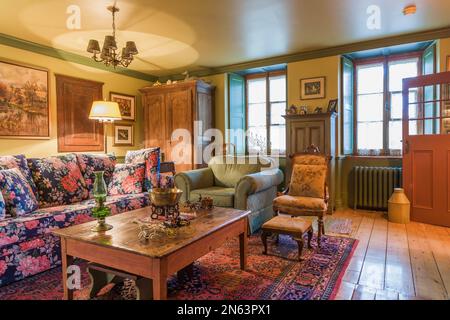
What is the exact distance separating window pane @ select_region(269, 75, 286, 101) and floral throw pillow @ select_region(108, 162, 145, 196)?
2.84 metres

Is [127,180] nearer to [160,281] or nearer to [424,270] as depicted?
Result: [160,281]

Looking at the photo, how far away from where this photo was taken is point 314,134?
4.30m

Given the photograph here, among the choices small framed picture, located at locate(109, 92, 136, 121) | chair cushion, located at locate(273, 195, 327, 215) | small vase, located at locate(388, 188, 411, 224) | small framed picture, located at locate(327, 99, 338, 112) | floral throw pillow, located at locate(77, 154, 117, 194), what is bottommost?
small vase, located at locate(388, 188, 411, 224)

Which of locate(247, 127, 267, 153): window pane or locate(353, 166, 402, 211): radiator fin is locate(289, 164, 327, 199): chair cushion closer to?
locate(353, 166, 402, 211): radiator fin

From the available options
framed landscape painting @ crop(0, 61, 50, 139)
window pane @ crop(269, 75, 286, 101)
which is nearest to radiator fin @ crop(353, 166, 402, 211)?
window pane @ crop(269, 75, 286, 101)

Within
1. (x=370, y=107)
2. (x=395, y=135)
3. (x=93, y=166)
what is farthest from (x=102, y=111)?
(x=395, y=135)

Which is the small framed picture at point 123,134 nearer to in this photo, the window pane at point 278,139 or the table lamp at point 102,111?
the table lamp at point 102,111

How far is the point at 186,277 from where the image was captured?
2209 mm

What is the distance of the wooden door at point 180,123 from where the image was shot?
506cm

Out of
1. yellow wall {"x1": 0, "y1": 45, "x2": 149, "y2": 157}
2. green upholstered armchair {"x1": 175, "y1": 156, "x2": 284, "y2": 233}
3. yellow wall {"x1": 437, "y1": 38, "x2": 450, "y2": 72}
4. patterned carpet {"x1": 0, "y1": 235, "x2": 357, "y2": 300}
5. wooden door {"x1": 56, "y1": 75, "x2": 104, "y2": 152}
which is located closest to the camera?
patterned carpet {"x1": 0, "y1": 235, "x2": 357, "y2": 300}

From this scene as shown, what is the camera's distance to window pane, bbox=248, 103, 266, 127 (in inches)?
213

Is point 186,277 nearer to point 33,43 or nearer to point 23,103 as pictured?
point 23,103

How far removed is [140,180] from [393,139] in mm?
3751

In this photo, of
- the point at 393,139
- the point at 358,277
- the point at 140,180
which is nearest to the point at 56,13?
the point at 140,180
